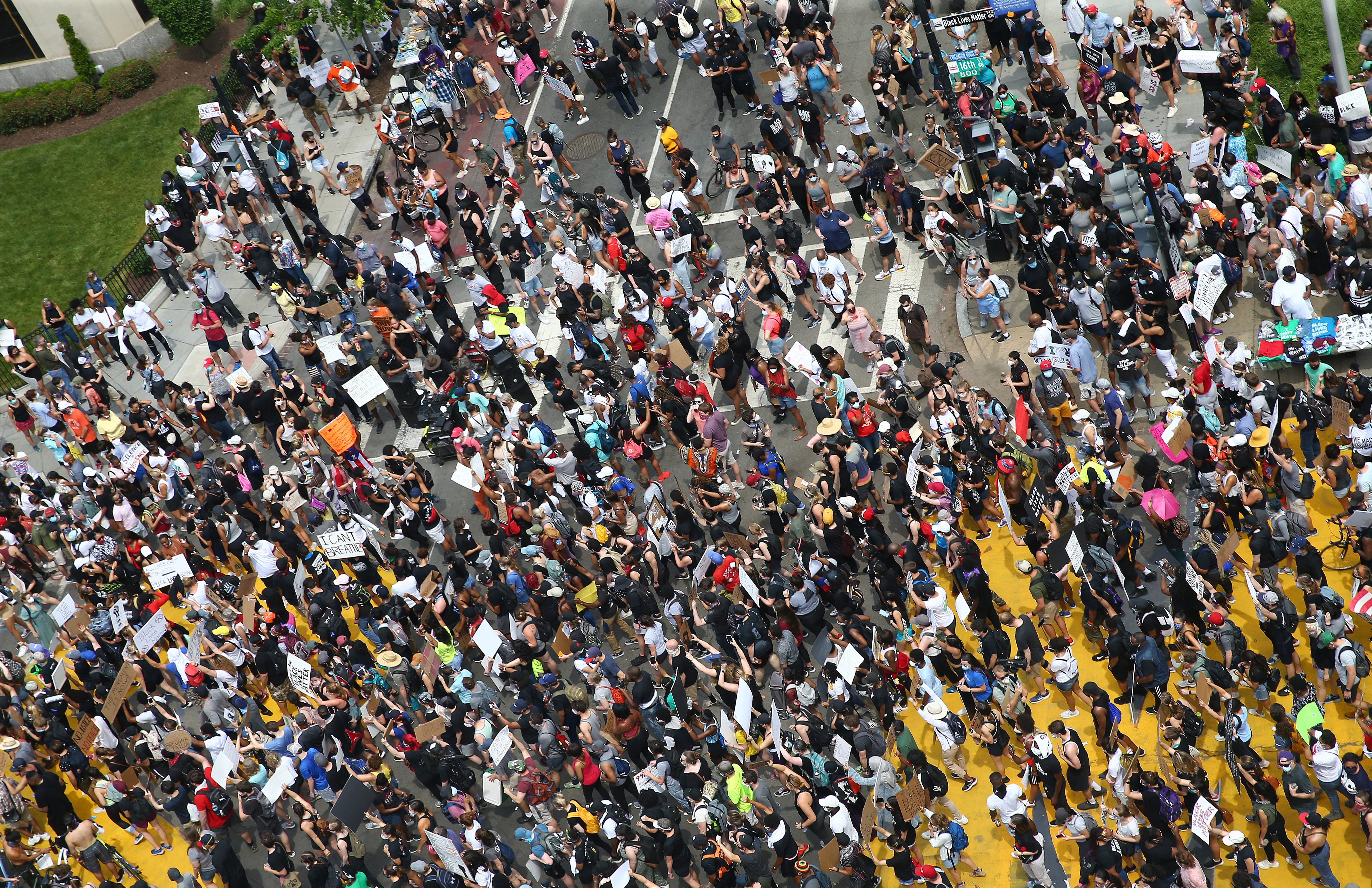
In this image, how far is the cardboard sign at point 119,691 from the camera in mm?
24219

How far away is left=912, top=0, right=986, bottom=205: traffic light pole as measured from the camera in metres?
28.0

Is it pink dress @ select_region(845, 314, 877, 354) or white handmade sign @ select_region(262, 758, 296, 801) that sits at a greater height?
pink dress @ select_region(845, 314, 877, 354)

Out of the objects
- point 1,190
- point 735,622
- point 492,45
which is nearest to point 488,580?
point 735,622

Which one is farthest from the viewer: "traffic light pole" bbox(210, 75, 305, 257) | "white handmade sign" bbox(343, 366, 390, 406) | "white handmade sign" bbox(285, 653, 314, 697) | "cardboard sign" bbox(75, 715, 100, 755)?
"traffic light pole" bbox(210, 75, 305, 257)

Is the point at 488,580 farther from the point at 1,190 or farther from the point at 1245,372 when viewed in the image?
the point at 1,190

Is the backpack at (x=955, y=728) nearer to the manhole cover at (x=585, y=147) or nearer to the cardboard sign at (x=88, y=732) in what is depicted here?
the cardboard sign at (x=88, y=732)

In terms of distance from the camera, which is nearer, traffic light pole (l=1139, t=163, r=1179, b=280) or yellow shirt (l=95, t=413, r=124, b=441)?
traffic light pole (l=1139, t=163, r=1179, b=280)

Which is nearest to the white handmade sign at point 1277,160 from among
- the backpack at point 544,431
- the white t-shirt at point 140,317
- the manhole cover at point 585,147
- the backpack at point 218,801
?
the backpack at point 544,431

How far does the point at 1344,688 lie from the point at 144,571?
2087cm

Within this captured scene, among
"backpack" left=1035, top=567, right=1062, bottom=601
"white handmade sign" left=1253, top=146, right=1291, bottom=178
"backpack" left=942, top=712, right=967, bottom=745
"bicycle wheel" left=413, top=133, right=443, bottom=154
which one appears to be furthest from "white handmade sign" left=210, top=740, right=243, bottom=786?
"white handmade sign" left=1253, top=146, right=1291, bottom=178

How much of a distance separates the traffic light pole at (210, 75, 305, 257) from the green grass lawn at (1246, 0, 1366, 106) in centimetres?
2092

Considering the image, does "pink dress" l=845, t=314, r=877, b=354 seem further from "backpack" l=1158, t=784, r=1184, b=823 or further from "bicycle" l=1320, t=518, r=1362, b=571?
"backpack" l=1158, t=784, r=1184, b=823

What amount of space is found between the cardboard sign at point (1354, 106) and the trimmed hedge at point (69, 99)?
3222 centimetres

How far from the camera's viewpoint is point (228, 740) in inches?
881
